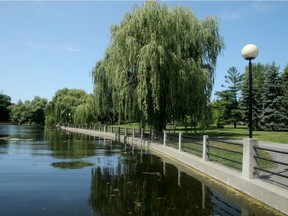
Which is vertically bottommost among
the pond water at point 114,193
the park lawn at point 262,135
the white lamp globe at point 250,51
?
the pond water at point 114,193

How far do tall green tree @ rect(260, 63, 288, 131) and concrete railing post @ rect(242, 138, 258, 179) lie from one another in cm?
4229

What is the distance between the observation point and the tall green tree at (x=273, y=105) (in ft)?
158

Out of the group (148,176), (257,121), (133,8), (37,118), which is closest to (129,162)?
(148,176)

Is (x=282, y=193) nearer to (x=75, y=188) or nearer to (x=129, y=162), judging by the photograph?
(x=75, y=188)

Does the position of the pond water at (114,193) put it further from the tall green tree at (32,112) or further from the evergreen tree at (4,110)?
the evergreen tree at (4,110)

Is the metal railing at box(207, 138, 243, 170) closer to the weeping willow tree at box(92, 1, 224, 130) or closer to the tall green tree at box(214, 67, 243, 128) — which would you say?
the weeping willow tree at box(92, 1, 224, 130)

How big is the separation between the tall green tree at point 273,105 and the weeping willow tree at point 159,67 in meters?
28.1

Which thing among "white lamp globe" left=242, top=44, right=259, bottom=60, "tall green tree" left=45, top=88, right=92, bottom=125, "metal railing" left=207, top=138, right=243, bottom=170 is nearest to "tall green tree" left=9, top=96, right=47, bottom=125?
"tall green tree" left=45, top=88, right=92, bottom=125

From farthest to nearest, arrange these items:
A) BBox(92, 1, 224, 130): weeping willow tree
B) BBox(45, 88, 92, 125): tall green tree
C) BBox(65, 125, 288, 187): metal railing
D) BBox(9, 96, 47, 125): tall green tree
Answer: BBox(9, 96, 47, 125): tall green tree
BBox(45, 88, 92, 125): tall green tree
BBox(92, 1, 224, 130): weeping willow tree
BBox(65, 125, 288, 187): metal railing

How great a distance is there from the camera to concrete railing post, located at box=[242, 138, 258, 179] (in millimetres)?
8438

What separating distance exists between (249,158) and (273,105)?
43.6 metres

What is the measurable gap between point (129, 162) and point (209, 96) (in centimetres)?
1103

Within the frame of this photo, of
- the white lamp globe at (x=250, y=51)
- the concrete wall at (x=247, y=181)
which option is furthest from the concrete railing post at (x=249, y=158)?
the white lamp globe at (x=250, y=51)

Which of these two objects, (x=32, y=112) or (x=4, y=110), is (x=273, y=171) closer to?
(x=32, y=112)
